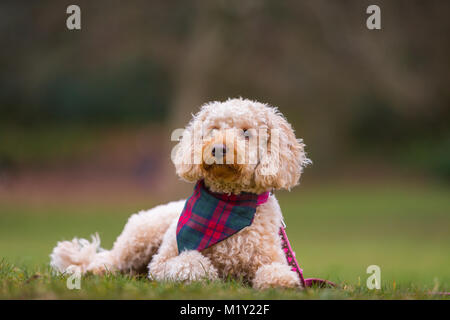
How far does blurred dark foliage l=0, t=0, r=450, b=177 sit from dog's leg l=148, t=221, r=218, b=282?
32.7 feet

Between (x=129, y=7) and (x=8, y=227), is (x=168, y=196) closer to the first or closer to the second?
(x=8, y=227)

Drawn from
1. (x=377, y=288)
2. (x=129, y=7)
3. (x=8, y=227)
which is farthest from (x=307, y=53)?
(x=377, y=288)

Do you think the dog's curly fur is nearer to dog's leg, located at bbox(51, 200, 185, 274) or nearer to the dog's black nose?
the dog's black nose

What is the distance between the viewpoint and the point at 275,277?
3.37 meters

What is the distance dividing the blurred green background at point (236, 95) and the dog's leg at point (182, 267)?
4.05 m

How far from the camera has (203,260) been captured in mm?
3467

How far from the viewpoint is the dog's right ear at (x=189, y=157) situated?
3.53 m

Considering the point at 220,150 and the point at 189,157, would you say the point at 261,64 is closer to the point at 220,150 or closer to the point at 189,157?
the point at 189,157

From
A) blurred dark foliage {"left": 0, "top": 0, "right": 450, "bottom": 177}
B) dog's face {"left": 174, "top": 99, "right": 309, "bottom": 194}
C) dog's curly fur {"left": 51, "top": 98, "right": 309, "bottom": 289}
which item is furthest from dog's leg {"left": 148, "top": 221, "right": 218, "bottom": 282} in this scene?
blurred dark foliage {"left": 0, "top": 0, "right": 450, "bottom": 177}

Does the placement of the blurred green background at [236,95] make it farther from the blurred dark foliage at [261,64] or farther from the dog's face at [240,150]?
the dog's face at [240,150]

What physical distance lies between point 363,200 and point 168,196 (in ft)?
22.9

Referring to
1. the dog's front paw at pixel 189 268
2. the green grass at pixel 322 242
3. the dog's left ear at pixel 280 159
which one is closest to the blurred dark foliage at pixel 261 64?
the green grass at pixel 322 242

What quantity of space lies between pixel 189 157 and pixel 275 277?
37.6 inches

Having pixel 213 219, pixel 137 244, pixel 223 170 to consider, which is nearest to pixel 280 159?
pixel 223 170
